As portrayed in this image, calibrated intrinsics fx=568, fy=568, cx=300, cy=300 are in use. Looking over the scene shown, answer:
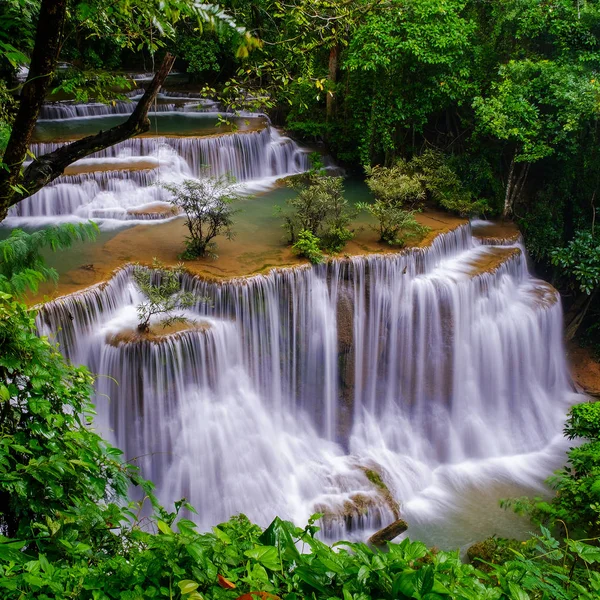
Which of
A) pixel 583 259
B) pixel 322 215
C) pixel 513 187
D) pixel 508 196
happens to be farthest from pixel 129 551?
pixel 513 187

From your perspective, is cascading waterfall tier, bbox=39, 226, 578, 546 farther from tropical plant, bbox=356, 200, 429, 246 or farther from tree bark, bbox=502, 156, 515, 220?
tree bark, bbox=502, 156, 515, 220

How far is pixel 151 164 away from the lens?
12.0 metres

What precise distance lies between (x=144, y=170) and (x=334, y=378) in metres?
5.78

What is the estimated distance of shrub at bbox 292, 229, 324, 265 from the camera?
29.9ft

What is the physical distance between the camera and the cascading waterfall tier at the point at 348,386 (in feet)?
25.4

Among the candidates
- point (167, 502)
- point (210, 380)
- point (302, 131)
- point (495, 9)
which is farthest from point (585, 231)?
point (167, 502)

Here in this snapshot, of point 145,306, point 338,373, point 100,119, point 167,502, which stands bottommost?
point 167,502

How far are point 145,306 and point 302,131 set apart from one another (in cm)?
947

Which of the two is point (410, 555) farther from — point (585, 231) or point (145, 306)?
point (585, 231)

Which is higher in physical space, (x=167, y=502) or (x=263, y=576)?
(x=263, y=576)

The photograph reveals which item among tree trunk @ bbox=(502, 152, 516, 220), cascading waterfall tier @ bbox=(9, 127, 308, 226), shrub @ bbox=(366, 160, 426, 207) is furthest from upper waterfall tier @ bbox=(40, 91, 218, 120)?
tree trunk @ bbox=(502, 152, 516, 220)

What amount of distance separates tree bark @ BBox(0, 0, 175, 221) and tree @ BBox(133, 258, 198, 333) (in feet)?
12.6

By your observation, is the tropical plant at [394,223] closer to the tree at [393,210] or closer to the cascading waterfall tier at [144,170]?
the tree at [393,210]

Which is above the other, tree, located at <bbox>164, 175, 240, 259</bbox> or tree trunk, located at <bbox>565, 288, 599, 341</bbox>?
tree, located at <bbox>164, 175, 240, 259</bbox>
